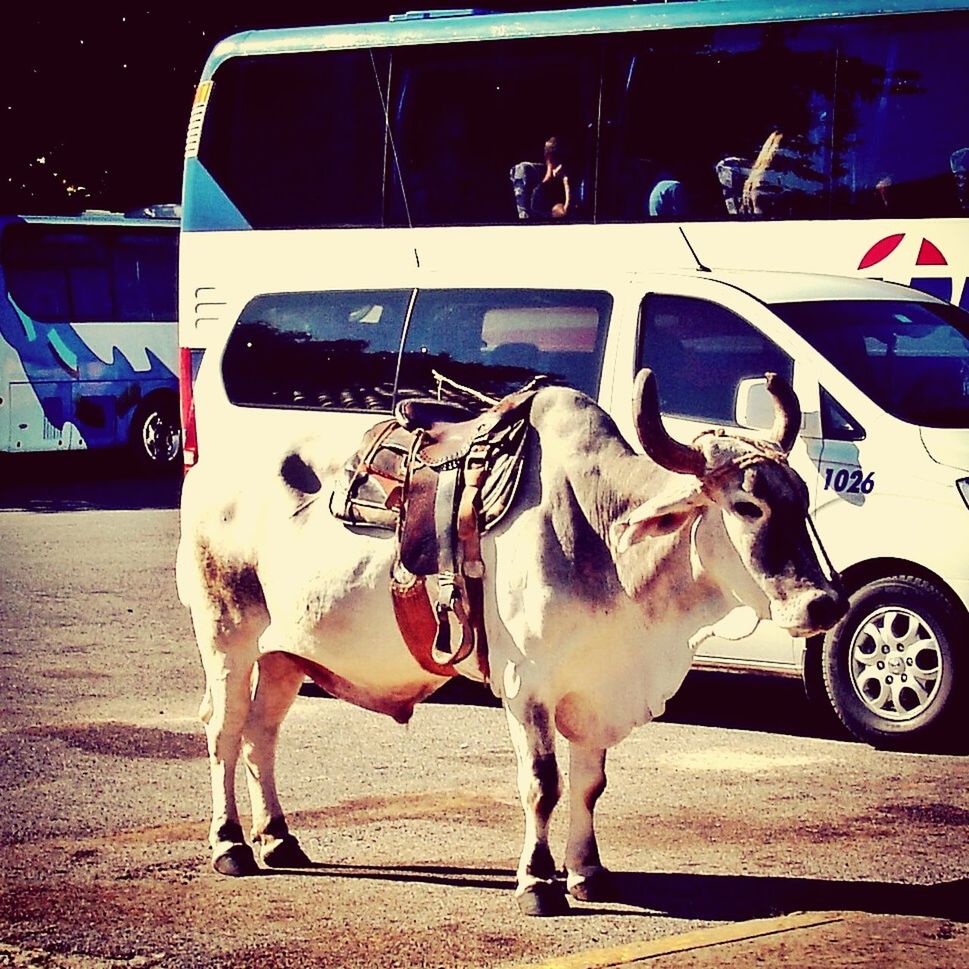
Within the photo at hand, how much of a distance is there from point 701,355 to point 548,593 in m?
3.93

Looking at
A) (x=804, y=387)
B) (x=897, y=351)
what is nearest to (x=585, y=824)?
(x=804, y=387)

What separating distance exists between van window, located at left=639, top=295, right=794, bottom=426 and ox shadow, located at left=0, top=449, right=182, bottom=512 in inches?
458

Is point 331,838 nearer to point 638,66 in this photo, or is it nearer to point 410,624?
point 410,624

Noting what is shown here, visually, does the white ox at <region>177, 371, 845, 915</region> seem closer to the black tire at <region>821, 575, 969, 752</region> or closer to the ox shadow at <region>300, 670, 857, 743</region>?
the black tire at <region>821, 575, 969, 752</region>

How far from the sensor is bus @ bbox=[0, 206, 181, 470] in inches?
1019

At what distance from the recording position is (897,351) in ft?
35.6

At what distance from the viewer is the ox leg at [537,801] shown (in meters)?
7.04

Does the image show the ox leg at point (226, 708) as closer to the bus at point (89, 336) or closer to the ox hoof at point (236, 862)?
the ox hoof at point (236, 862)

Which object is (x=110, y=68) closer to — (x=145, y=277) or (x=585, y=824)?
(x=145, y=277)

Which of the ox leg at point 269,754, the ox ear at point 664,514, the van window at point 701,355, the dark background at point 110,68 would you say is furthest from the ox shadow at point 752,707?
the dark background at point 110,68

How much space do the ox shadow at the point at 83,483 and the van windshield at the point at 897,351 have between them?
39.2 feet

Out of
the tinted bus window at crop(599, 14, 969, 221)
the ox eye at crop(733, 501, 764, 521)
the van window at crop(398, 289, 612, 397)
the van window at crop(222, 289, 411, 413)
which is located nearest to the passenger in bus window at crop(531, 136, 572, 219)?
the tinted bus window at crop(599, 14, 969, 221)

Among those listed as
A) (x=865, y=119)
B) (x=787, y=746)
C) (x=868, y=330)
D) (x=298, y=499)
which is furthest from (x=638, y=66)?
(x=298, y=499)

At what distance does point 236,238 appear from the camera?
16.1m
